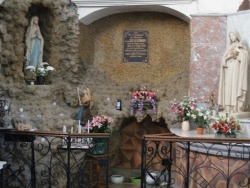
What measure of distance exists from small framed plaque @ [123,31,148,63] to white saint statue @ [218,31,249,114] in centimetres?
277

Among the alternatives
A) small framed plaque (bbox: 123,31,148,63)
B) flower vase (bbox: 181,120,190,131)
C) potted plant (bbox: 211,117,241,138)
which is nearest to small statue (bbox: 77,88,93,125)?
small framed plaque (bbox: 123,31,148,63)

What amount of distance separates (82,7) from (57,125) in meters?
3.17

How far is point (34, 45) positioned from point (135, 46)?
2715 mm

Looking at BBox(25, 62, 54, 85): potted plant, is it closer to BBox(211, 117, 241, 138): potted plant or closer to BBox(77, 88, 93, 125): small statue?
BBox(77, 88, 93, 125): small statue

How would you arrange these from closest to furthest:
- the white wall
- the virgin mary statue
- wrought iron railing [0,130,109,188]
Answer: wrought iron railing [0,130,109,188], the white wall, the virgin mary statue

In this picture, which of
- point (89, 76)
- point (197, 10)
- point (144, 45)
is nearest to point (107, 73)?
point (89, 76)

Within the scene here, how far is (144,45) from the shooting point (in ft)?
35.7

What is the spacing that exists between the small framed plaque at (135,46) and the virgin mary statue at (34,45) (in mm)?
2336

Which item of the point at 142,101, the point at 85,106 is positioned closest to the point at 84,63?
the point at 85,106

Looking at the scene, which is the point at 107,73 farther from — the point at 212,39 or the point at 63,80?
the point at 212,39

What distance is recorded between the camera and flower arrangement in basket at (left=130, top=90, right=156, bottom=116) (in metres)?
9.99

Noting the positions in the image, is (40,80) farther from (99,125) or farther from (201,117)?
(201,117)

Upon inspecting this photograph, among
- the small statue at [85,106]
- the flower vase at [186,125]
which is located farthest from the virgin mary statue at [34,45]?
the flower vase at [186,125]

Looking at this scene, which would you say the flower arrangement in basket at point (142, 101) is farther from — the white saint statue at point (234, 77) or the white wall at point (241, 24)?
the white wall at point (241, 24)
